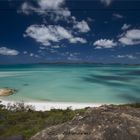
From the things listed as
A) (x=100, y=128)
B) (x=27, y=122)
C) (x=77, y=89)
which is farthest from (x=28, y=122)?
(x=77, y=89)

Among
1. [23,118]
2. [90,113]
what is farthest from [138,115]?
[23,118]

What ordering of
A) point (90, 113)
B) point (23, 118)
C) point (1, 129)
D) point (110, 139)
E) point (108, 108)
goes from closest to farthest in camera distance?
point (110, 139), point (90, 113), point (108, 108), point (1, 129), point (23, 118)

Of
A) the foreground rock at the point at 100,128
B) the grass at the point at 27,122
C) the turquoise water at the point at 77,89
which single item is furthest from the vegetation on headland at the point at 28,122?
the turquoise water at the point at 77,89

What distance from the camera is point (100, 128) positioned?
2.90 m

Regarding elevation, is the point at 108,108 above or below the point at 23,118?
above

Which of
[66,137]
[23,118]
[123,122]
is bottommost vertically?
[23,118]

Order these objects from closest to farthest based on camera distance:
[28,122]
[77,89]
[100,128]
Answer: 1. [100,128]
2. [28,122]
3. [77,89]

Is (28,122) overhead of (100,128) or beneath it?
beneath

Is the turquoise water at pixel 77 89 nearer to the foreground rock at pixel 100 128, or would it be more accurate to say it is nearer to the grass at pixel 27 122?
the grass at pixel 27 122

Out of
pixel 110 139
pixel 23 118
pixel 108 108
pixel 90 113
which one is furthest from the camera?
pixel 23 118

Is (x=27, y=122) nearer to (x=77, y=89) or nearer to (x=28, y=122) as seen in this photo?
(x=28, y=122)

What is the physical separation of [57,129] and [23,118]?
8127mm

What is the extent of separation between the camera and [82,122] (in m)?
3.05

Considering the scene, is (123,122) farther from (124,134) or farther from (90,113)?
(90,113)
